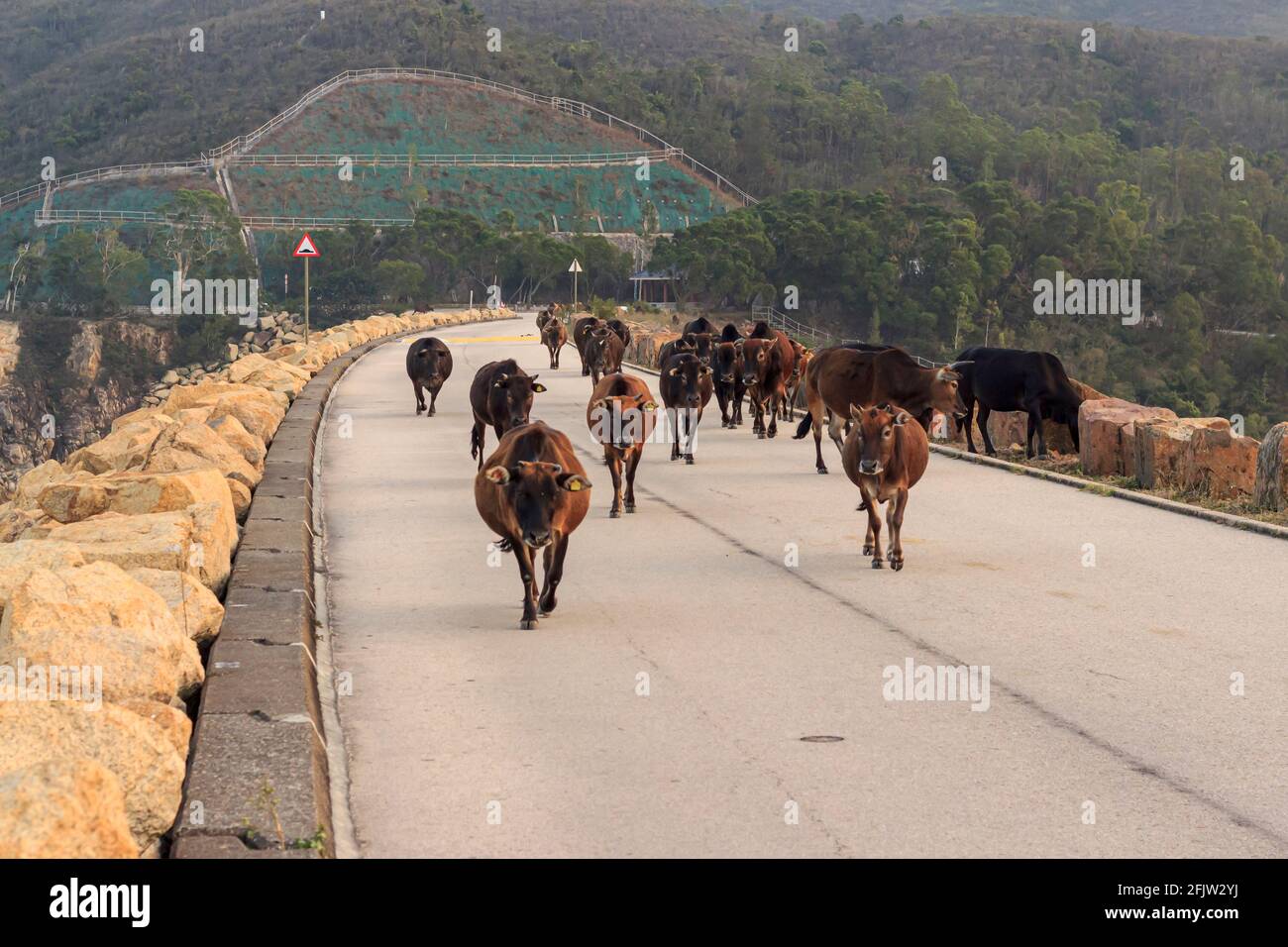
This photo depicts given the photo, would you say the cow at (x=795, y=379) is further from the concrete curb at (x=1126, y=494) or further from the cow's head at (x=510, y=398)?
the cow's head at (x=510, y=398)

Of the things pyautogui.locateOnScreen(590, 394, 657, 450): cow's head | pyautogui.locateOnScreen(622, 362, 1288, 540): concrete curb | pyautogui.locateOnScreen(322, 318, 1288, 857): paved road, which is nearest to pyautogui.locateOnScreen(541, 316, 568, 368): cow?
pyautogui.locateOnScreen(622, 362, 1288, 540): concrete curb

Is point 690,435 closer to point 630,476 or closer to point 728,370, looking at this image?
point 728,370

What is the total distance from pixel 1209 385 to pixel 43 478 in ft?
283

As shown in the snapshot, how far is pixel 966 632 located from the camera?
33.5ft

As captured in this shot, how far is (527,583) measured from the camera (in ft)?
33.9

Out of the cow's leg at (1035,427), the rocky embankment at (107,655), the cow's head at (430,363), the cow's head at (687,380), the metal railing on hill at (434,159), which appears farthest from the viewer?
the metal railing on hill at (434,159)

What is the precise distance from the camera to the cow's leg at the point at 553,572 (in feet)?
34.8

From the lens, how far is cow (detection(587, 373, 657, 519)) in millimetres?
14883

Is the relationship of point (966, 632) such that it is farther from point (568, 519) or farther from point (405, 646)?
point (405, 646)

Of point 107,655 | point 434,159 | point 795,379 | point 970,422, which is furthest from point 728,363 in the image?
point 434,159

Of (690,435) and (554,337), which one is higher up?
(554,337)

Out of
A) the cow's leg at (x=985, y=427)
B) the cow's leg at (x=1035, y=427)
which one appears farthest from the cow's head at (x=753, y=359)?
the cow's leg at (x=1035, y=427)

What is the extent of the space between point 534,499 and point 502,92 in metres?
163

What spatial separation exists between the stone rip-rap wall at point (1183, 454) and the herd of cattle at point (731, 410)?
1.74 meters
